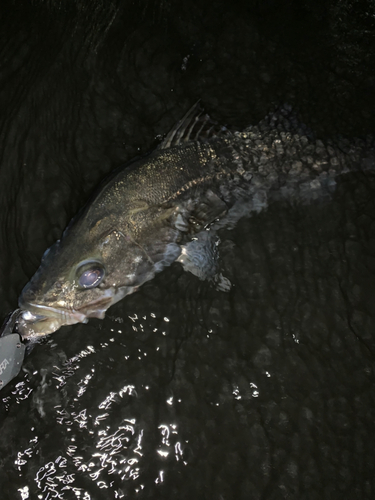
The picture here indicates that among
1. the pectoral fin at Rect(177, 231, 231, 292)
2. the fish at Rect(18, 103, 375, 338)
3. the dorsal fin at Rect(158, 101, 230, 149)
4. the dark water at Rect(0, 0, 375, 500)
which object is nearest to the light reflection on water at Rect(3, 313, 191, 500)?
the dark water at Rect(0, 0, 375, 500)

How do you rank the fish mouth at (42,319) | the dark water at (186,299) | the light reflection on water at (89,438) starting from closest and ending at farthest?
the light reflection on water at (89,438) < the dark water at (186,299) < the fish mouth at (42,319)

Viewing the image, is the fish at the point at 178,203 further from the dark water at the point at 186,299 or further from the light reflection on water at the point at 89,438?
the light reflection on water at the point at 89,438

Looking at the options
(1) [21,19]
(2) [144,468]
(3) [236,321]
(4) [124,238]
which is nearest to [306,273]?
(3) [236,321]

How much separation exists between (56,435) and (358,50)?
4.07 metres

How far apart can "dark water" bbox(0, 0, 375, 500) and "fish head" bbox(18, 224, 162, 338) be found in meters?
0.11

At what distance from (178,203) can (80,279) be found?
848mm

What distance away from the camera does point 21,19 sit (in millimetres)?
3578

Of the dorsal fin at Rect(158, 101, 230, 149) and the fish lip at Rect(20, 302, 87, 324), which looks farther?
the dorsal fin at Rect(158, 101, 230, 149)

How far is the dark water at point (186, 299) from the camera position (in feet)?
7.93

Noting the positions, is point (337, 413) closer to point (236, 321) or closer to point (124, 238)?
point (236, 321)

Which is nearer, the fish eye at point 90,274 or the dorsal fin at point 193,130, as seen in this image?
the fish eye at point 90,274

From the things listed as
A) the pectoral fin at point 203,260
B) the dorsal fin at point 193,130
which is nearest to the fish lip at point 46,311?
the pectoral fin at point 203,260

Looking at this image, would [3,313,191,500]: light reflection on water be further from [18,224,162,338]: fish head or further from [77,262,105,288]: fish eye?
[77,262,105,288]: fish eye

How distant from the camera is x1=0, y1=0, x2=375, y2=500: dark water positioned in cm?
242
